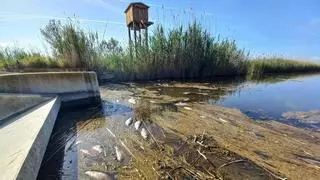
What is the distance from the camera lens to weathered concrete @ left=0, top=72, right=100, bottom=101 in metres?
4.05

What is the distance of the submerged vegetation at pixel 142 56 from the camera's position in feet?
27.0

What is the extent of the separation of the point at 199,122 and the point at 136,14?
851cm

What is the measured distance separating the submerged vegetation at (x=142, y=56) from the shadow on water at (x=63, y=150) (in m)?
4.49

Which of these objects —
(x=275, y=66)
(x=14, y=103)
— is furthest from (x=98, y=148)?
(x=275, y=66)

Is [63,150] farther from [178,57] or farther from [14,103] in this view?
[178,57]

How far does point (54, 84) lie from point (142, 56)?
15.6 ft

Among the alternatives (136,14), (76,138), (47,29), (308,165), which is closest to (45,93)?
(76,138)

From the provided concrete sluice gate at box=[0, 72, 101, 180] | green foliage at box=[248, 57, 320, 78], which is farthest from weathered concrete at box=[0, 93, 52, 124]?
green foliage at box=[248, 57, 320, 78]

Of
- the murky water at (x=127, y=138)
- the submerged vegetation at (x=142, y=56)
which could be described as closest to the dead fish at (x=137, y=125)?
the murky water at (x=127, y=138)

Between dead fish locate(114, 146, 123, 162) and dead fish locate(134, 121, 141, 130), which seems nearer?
dead fish locate(114, 146, 123, 162)

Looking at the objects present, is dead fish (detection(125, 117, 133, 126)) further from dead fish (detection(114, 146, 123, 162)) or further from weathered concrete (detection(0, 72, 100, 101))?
weathered concrete (detection(0, 72, 100, 101))

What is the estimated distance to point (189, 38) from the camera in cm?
958

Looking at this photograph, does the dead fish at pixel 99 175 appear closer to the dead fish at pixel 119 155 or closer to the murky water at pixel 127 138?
the murky water at pixel 127 138

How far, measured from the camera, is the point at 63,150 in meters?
2.64
